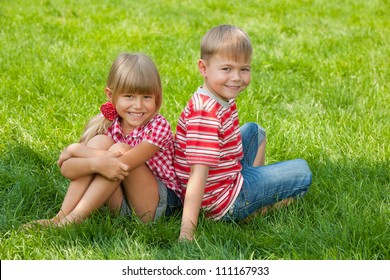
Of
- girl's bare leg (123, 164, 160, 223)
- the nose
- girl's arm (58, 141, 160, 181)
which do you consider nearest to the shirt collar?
the nose

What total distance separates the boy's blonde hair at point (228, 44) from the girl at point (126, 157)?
0.29 metres

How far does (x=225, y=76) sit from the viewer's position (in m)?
3.03

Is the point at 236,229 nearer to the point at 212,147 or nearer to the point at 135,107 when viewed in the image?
the point at 212,147

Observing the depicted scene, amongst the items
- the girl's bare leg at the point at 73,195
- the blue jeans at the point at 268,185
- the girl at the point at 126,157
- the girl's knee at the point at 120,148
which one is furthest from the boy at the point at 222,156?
the girl's bare leg at the point at 73,195

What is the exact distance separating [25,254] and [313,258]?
1166 mm

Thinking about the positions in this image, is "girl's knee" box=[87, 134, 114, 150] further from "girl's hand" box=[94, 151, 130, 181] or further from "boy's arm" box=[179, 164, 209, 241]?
"boy's arm" box=[179, 164, 209, 241]

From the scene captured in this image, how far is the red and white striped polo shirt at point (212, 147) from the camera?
2.98 metres

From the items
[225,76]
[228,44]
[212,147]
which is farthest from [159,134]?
[228,44]

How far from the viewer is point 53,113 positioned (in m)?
4.41

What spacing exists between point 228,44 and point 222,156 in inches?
20.6

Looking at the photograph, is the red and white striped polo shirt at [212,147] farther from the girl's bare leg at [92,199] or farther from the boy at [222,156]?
the girl's bare leg at [92,199]

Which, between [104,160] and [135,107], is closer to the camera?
[104,160]

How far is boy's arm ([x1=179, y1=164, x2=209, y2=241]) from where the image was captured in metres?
2.92
